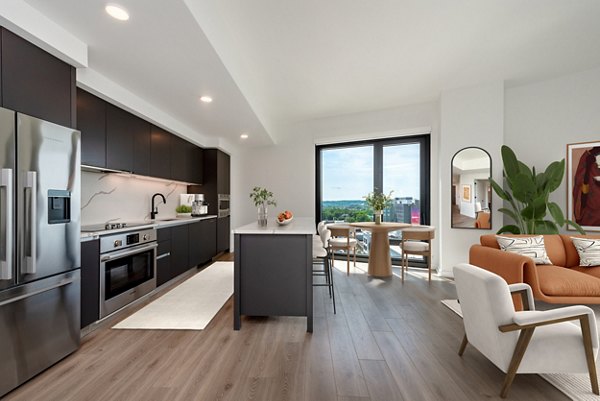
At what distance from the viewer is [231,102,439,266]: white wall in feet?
14.8

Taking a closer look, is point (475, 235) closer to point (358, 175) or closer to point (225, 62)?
point (358, 175)

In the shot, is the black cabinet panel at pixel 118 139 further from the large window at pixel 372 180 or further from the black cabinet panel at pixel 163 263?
the large window at pixel 372 180

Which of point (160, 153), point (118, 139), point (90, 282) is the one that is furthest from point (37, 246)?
point (160, 153)

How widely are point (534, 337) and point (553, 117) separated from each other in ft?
12.8

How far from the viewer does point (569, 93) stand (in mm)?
3678

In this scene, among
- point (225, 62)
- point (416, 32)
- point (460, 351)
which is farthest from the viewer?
point (416, 32)

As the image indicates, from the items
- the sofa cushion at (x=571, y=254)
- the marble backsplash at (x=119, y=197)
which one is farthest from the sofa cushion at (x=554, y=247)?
the marble backsplash at (x=119, y=197)

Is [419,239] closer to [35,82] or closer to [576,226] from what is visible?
[576,226]

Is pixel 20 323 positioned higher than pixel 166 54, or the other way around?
pixel 166 54

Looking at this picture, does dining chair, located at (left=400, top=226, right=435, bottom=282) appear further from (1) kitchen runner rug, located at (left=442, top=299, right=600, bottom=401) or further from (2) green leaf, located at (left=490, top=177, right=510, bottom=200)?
(1) kitchen runner rug, located at (left=442, top=299, right=600, bottom=401)

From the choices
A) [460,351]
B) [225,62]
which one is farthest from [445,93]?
[460,351]

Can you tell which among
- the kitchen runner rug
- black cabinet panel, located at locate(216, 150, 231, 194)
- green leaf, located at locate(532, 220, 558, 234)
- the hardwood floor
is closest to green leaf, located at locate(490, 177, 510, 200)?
green leaf, located at locate(532, 220, 558, 234)

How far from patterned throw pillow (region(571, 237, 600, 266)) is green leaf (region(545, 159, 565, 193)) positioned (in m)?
0.80

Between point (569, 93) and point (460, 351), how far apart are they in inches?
167
